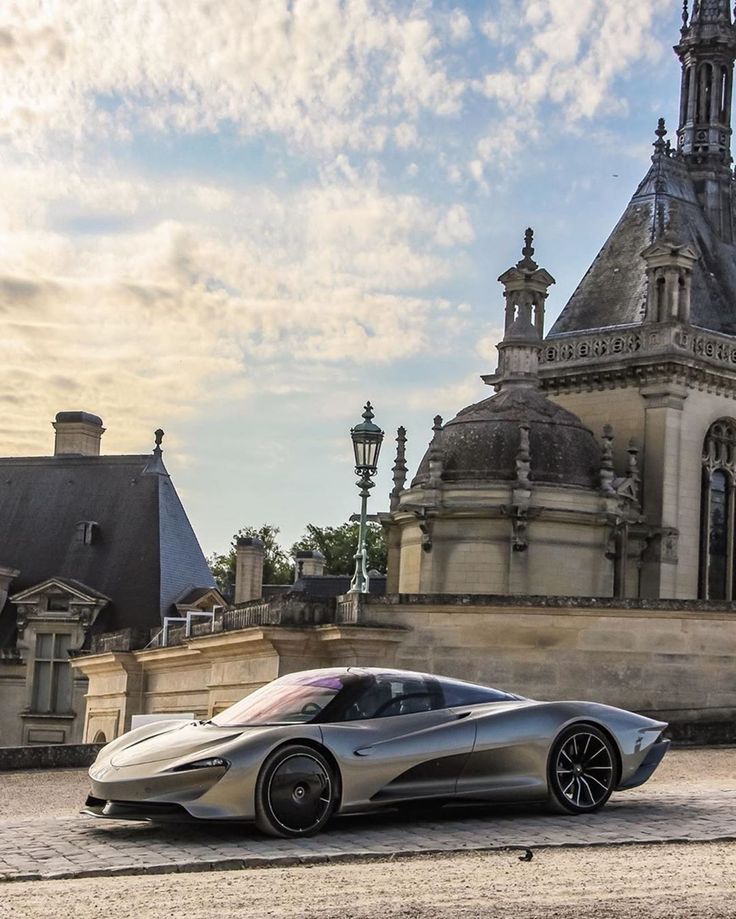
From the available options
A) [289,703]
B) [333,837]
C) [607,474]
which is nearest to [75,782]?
[289,703]

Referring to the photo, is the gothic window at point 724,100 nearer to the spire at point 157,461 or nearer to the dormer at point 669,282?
the dormer at point 669,282

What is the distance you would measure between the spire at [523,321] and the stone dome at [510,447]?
3.02 meters

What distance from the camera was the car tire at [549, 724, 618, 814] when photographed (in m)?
12.7

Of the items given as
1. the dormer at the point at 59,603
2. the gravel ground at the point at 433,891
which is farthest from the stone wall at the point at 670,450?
the gravel ground at the point at 433,891

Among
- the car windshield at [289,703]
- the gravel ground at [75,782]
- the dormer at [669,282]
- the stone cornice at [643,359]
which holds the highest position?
the dormer at [669,282]

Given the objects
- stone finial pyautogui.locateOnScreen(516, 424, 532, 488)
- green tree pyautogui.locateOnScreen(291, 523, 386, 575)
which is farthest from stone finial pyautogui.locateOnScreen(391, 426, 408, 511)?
green tree pyautogui.locateOnScreen(291, 523, 386, 575)

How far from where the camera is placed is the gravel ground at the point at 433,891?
8.80 meters

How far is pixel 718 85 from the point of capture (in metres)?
52.2

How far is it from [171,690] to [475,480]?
969cm

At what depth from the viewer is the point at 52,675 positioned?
149ft

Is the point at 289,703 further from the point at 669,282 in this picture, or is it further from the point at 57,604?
the point at 57,604

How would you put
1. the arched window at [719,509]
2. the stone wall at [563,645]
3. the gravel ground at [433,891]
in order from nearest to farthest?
the gravel ground at [433,891] → the stone wall at [563,645] → the arched window at [719,509]

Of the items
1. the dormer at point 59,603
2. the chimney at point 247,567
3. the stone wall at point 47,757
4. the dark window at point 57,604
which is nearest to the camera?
the stone wall at point 47,757

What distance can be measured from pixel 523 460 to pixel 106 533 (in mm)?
15948
